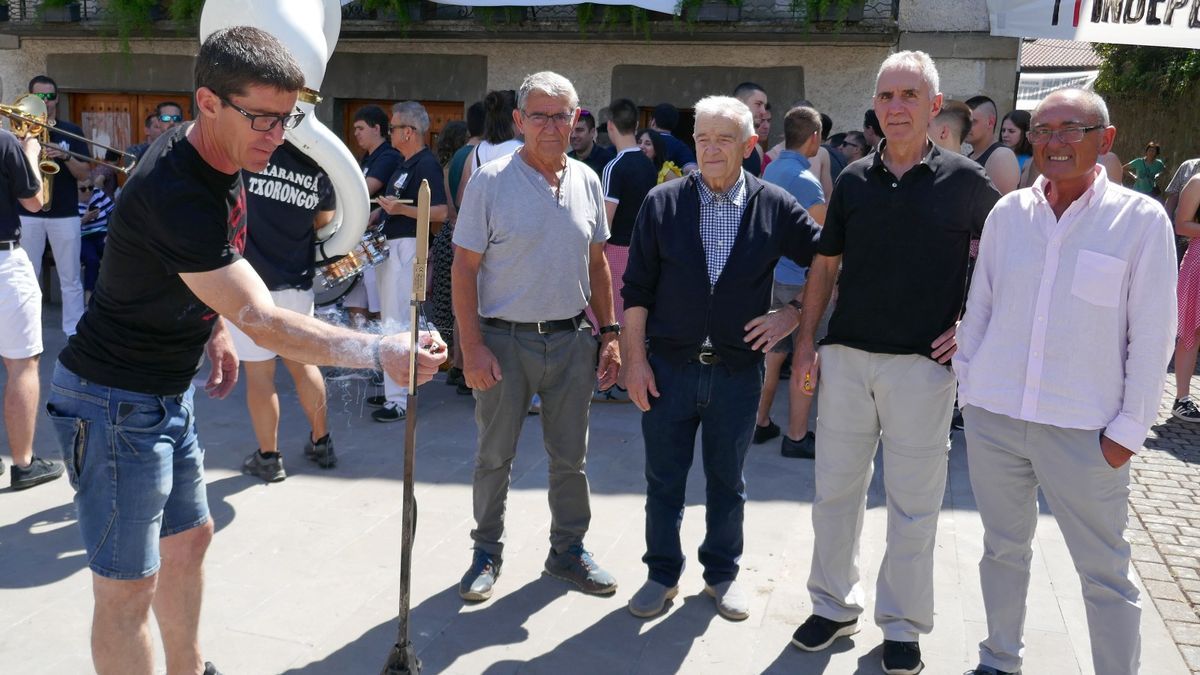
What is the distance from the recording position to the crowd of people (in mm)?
2760

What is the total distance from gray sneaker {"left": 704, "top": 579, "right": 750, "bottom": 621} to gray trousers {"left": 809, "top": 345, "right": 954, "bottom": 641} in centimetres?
30

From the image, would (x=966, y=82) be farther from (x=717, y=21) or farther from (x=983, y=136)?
(x=983, y=136)

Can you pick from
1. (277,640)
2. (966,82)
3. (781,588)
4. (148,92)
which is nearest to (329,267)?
(277,640)

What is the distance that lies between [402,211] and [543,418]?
3.00 metres

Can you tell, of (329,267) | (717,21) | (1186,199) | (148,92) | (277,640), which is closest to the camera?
(277,640)

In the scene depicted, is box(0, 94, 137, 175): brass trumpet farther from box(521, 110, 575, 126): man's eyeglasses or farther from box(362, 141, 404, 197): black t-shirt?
box(521, 110, 575, 126): man's eyeglasses

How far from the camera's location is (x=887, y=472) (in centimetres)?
367

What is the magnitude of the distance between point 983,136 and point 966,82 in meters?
3.66

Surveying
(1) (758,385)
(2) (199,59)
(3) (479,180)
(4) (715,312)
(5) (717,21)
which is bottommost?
(1) (758,385)

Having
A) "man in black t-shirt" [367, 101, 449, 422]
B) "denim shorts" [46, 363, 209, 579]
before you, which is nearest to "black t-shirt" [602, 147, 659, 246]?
"man in black t-shirt" [367, 101, 449, 422]

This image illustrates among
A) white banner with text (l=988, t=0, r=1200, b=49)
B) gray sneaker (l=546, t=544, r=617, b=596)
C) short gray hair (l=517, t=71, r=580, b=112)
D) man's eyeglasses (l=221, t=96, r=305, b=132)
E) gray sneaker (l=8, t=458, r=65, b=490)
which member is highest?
white banner with text (l=988, t=0, r=1200, b=49)

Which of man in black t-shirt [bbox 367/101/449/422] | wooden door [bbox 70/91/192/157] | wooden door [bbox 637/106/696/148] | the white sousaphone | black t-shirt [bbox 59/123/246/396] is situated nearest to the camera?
black t-shirt [bbox 59/123/246/396]

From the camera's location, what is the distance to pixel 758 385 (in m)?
4.01

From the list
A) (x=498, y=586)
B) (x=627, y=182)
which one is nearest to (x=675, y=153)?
(x=627, y=182)
